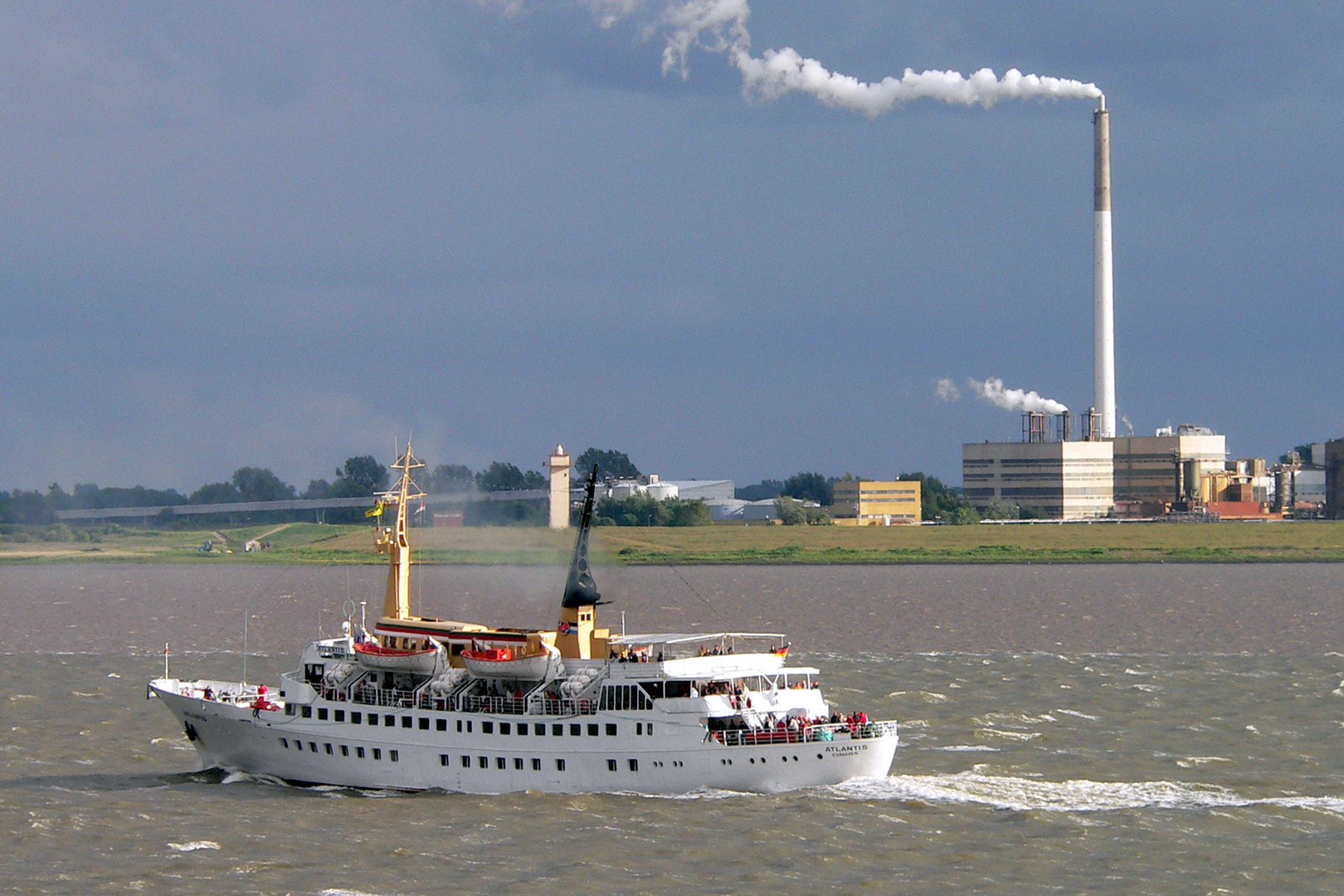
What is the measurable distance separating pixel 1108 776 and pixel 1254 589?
110 m

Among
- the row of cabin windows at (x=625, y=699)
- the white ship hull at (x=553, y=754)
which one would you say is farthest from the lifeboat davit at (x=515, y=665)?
the row of cabin windows at (x=625, y=699)

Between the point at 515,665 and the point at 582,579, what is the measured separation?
12.8 ft

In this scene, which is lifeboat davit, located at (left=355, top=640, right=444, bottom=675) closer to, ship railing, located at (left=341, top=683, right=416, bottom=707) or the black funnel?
ship railing, located at (left=341, top=683, right=416, bottom=707)

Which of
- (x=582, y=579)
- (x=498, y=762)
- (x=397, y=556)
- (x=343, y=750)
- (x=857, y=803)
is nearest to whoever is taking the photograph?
(x=857, y=803)

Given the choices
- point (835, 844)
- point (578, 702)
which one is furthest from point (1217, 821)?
point (578, 702)

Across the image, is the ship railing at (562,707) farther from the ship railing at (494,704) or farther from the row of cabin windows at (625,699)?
the ship railing at (494,704)

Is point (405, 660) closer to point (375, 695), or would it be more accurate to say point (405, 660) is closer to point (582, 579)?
point (375, 695)

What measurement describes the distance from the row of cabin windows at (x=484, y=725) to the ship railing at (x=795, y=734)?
2.29m

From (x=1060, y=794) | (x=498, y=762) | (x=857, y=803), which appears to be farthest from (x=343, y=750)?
(x=1060, y=794)

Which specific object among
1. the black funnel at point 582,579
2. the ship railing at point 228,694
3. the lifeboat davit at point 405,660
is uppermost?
the black funnel at point 582,579

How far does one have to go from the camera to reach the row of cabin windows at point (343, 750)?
5088 centimetres

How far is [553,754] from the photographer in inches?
1938

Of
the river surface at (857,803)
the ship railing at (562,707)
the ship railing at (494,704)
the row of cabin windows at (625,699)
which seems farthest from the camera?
the ship railing at (494,704)

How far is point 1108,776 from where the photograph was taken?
1980 inches
